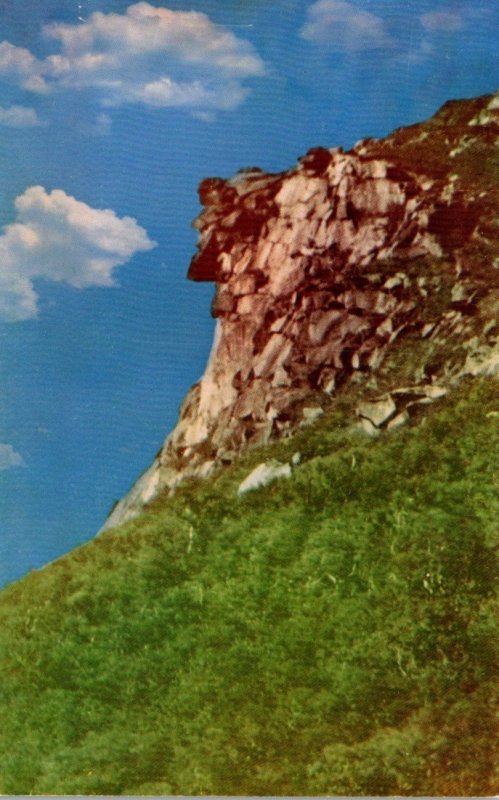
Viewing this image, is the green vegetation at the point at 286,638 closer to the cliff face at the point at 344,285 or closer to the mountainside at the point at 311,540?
the mountainside at the point at 311,540

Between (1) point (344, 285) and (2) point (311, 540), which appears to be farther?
(1) point (344, 285)

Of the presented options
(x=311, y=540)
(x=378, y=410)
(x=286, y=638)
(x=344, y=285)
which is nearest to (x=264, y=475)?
(x=311, y=540)

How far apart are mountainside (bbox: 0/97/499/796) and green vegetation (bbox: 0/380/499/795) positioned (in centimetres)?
2

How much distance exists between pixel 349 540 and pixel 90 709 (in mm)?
3500

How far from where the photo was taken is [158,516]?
993 centimetres

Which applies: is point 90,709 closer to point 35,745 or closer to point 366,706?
point 35,745

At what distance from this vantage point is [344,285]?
35.7ft

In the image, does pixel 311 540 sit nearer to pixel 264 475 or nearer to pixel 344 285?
pixel 264 475

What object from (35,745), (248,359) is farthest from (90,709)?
(248,359)

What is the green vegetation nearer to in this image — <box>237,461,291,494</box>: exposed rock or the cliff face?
<box>237,461,291,494</box>: exposed rock

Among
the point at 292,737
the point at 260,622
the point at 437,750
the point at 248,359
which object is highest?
the point at 248,359

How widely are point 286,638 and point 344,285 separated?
4.88 m

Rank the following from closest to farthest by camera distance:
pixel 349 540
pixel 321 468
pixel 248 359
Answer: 1. pixel 349 540
2. pixel 321 468
3. pixel 248 359

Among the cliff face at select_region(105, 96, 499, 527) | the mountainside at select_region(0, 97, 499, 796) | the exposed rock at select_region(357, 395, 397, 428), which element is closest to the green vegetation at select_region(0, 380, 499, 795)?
the mountainside at select_region(0, 97, 499, 796)
